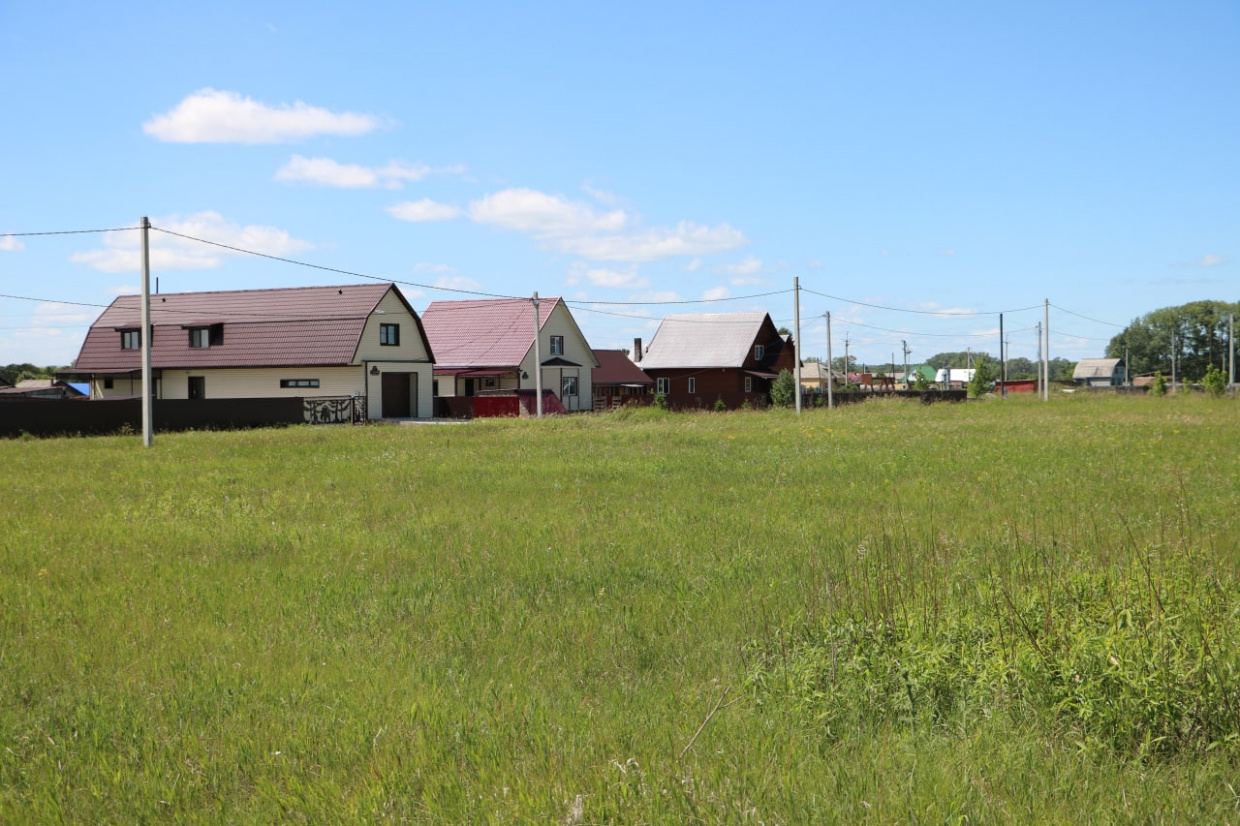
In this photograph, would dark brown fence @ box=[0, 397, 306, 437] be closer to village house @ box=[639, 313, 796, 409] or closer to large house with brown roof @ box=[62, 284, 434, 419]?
large house with brown roof @ box=[62, 284, 434, 419]

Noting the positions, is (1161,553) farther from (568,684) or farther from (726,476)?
(726,476)

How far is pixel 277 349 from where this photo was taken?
149 ft

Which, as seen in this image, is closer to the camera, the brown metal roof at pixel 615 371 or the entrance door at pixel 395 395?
the entrance door at pixel 395 395

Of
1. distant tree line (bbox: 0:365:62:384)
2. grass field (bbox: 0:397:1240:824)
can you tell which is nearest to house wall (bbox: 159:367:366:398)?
grass field (bbox: 0:397:1240:824)

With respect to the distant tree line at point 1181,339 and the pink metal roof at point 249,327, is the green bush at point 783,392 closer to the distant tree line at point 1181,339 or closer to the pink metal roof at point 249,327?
the pink metal roof at point 249,327

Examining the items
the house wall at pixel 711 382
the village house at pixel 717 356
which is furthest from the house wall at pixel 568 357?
the village house at pixel 717 356

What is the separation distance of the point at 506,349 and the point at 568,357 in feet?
17.1

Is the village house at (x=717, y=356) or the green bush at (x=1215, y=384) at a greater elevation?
the village house at (x=717, y=356)

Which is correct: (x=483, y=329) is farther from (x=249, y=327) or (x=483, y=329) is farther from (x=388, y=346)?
(x=249, y=327)

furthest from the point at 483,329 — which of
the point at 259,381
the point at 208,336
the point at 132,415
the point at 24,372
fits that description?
the point at 24,372

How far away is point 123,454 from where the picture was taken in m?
21.5

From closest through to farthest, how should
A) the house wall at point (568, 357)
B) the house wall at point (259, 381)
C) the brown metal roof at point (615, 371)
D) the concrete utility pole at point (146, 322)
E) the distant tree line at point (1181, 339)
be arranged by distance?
1. the concrete utility pole at point (146, 322)
2. the house wall at point (259, 381)
3. the house wall at point (568, 357)
4. the brown metal roof at point (615, 371)
5. the distant tree line at point (1181, 339)

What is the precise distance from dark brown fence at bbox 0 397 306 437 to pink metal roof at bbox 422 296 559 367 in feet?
52.5

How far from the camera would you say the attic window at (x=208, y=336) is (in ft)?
156
